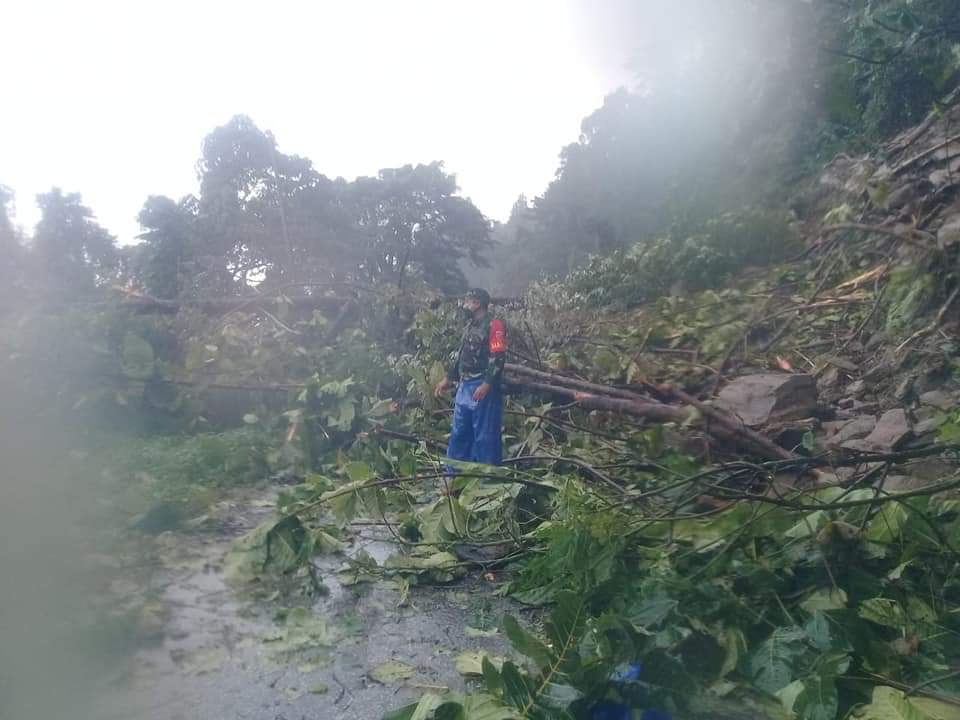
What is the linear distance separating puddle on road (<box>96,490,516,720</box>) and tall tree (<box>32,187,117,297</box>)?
180 inches

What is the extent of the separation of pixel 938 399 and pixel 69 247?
28.0 ft

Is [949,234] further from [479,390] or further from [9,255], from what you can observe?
[9,255]

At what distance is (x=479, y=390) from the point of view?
4816mm

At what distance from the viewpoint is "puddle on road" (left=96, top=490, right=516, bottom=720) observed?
234cm

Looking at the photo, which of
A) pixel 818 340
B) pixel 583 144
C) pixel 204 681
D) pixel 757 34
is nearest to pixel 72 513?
pixel 204 681

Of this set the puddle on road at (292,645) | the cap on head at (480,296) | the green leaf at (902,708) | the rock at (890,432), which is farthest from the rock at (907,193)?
the green leaf at (902,708)

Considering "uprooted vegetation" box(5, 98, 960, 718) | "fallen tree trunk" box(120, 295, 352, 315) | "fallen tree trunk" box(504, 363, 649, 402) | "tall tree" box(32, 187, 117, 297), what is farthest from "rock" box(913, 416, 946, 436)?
"tall tree" box(32, 187, 117, 297)

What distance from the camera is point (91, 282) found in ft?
27.0

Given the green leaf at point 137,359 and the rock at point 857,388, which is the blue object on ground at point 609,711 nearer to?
the rock at point 857,388

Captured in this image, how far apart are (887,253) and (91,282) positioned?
8.07m

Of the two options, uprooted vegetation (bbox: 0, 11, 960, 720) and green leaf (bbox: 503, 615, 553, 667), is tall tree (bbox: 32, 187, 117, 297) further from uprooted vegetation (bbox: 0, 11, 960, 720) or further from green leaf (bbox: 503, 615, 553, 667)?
green leaf (bbox: 503, 615, 553, 667)

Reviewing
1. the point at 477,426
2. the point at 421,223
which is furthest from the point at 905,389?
the point at 421,223

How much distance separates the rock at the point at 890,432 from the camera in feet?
12.4

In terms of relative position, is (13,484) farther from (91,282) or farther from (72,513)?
(91,282)
